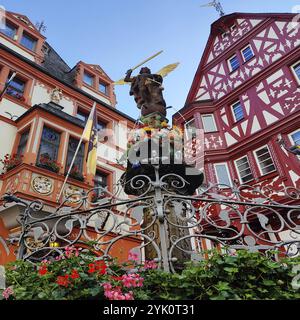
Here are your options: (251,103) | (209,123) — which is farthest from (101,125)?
(251,103)

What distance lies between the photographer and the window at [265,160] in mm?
11336

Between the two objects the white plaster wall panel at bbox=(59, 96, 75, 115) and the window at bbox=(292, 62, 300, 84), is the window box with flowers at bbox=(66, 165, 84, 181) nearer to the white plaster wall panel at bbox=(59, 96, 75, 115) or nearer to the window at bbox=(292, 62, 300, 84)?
the white plaster wall panel at bbox=(59, 96, 75, 115)

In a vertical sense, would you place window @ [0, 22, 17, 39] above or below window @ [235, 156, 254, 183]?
above

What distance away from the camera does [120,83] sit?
5965 mm

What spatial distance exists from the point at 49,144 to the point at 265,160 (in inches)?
350

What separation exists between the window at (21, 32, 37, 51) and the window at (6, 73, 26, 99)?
10.3 feet

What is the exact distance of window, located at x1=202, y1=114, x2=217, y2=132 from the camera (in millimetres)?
14234

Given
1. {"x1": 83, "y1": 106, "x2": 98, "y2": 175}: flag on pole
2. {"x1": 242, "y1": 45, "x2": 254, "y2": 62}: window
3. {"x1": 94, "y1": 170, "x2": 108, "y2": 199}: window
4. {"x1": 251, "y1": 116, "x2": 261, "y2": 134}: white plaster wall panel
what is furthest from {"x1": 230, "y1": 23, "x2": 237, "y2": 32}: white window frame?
{"x1": 83, "y1": 106, "x2": 98, "y2": 175}: flag on pole

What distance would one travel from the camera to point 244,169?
12234 millimetres

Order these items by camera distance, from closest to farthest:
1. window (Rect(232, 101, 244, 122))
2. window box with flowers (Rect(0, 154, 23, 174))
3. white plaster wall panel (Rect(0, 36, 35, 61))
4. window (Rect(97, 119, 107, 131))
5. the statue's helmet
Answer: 1. the statue's helmet
2. window box with flowers (Rect(0, 154, 23, 174))
3. window (Rect(232, 101, 244, 122))
4. white plaster wall panel (Rect(0, 36, 35, 61))
5. window (Rect(97, 119, 107, 131))

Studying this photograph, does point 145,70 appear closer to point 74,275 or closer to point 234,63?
point 74,275

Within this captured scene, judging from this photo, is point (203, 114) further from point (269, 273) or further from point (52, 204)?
point (269, 273)

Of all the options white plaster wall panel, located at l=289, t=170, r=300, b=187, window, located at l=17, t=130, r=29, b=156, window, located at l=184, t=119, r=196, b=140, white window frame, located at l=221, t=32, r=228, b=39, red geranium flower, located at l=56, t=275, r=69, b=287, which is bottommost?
red geranium flower, located at l=56, t=275, r=69, b=287
